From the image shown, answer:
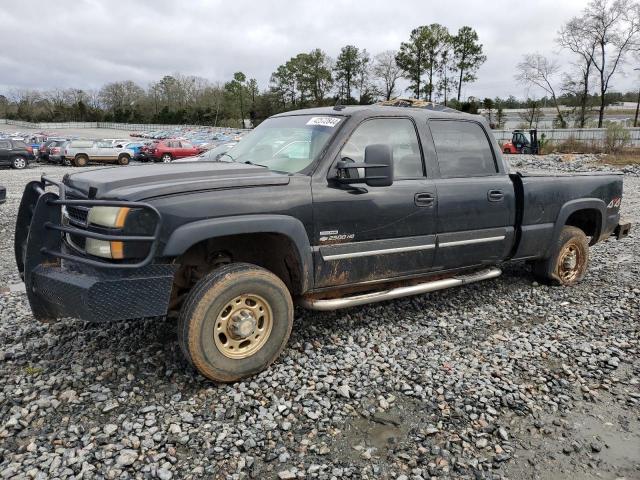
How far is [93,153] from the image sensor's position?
95.8 ft

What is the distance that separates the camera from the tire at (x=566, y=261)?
5656 millimetres

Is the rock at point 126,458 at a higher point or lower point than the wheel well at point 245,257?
lower

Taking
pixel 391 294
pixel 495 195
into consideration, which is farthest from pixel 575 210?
pixel 391 294

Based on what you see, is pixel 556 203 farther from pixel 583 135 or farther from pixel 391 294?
pixel 583 135

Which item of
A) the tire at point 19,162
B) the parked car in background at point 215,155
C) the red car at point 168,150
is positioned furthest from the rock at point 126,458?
the red car at point 168,150

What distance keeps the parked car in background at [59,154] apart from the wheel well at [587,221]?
94.5 feet

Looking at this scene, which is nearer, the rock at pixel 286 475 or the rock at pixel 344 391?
the rock at pixel 286 475

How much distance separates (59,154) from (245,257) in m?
29.0

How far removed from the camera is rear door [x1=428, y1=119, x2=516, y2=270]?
178 inches

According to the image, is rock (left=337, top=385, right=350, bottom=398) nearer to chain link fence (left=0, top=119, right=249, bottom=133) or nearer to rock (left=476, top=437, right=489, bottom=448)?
rock (left=476, top=437, right=489, bottom=448)

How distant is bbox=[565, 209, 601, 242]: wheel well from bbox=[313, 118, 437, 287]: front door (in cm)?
264

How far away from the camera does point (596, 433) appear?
3082mm

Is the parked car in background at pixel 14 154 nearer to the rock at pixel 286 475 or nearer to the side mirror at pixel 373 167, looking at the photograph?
the side mirror at pixel 373 167

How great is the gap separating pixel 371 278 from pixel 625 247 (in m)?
5.75
